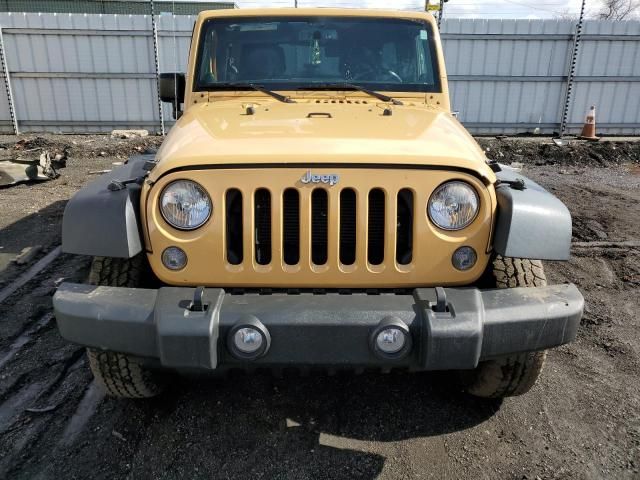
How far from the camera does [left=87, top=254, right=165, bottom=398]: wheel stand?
2.49 metres

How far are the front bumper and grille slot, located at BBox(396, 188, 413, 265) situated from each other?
0.69 feet

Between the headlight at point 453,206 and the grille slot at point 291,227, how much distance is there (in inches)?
22.5

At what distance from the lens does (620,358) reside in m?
3.43

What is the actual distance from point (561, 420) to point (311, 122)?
2.01 metres

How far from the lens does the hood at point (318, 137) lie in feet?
7.45

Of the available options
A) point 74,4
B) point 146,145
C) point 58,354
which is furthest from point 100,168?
point 74,4

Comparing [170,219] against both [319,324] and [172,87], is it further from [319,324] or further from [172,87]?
[172,87]

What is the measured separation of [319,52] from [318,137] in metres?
1.53

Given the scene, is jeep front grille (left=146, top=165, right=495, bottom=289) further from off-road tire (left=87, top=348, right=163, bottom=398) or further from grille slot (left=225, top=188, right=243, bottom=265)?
off-road tire (left=87, top=348, right=163, bottom=398)

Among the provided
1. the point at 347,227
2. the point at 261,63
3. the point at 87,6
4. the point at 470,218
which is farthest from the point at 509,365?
the point at 87,6

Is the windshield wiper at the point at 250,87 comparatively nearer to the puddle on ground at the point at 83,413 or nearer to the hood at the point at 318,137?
the hood at the point at 318,137

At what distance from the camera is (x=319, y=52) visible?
3756 mm

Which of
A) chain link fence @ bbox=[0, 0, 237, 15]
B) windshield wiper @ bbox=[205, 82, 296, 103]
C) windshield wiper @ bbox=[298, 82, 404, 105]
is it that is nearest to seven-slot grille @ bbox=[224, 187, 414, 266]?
windshield wiper @ bbox=[205, 82, 296, 103]

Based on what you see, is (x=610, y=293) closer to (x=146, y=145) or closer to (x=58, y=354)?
(x=58, y=354)
